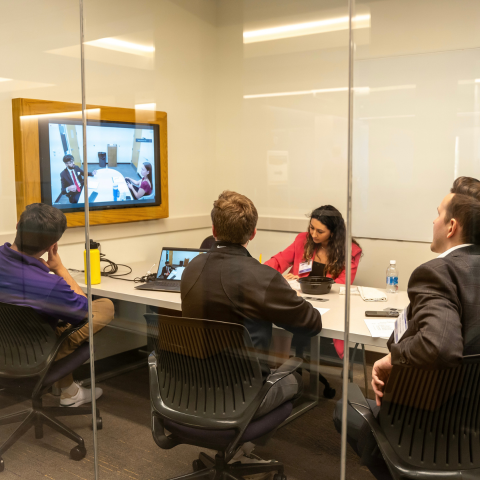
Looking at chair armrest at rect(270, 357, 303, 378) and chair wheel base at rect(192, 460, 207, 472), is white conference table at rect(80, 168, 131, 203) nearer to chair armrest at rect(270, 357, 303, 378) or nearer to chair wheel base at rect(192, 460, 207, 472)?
chair armrest at rect(270, 357, 303, 378)

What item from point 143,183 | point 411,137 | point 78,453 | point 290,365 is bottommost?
point 78,453

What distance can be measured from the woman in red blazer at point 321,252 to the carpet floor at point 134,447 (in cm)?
33

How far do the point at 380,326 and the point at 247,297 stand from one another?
1.61ft

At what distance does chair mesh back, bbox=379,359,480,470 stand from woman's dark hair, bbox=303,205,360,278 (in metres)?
0.42

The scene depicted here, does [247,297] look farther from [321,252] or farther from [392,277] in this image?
[392,277]

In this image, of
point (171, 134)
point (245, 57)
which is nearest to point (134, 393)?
point (171, 134)

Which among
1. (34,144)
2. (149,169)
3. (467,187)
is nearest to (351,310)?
(467,187)

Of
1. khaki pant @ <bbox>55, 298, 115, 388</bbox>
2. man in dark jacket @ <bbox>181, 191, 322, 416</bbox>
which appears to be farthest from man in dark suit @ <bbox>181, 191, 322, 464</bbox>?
khaki pant @ <bbox>55, 298, 115, 388</bbox>

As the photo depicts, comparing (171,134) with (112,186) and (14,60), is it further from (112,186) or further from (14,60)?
(14,60)

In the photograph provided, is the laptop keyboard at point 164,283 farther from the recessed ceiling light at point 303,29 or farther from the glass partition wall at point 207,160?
the recessed ceiling light at point 303,29

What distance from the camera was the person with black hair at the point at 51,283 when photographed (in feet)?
8.21

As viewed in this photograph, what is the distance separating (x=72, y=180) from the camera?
246 cm

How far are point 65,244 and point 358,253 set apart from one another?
60.4 inches

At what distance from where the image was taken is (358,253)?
175 cm
